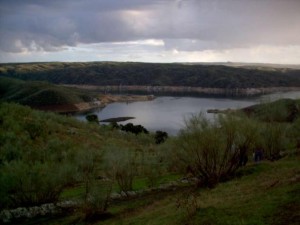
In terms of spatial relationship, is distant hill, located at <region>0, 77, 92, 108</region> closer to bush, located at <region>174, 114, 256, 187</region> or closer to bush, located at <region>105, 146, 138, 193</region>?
bush, located at <region>105, 146, 138, 193</region>

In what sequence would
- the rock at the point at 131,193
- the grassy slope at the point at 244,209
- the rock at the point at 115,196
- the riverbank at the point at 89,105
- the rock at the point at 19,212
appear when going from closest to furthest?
1. the grassy slope at the point at 244,209
2. the rock at the point at 19,212
3. the rock at the point at 115,196
4. the rock at the point at 131,193
5. the riverbank at the point at 89,105

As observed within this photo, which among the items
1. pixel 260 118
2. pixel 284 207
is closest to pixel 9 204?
pixel 284 207

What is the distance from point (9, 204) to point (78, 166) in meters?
6.57

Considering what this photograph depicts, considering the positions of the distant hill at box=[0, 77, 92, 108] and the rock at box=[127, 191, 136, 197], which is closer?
the rock at box=[127, 191, 136, 197]

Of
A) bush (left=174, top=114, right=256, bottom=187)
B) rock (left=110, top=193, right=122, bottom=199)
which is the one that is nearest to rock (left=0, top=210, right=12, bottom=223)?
rock (left=110, top=193, right=122, bottom=199)

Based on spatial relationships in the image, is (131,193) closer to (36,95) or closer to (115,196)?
(115,196)

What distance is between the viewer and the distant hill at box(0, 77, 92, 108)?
430ft

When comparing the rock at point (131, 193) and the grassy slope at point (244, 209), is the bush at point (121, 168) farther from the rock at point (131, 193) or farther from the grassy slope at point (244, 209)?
the grassy slope at point (244, 209)

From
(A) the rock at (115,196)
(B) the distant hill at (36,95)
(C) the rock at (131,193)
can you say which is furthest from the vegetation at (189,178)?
(B) the distant hill at (36,95)

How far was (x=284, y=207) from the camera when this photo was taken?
43.3 feet

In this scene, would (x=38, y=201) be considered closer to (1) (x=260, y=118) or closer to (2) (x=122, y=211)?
(2) (x=122, y=211)

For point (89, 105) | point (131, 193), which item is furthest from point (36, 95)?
point (131, 193)

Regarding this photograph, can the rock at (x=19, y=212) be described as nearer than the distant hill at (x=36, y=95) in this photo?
Yes

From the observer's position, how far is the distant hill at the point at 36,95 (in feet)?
430
